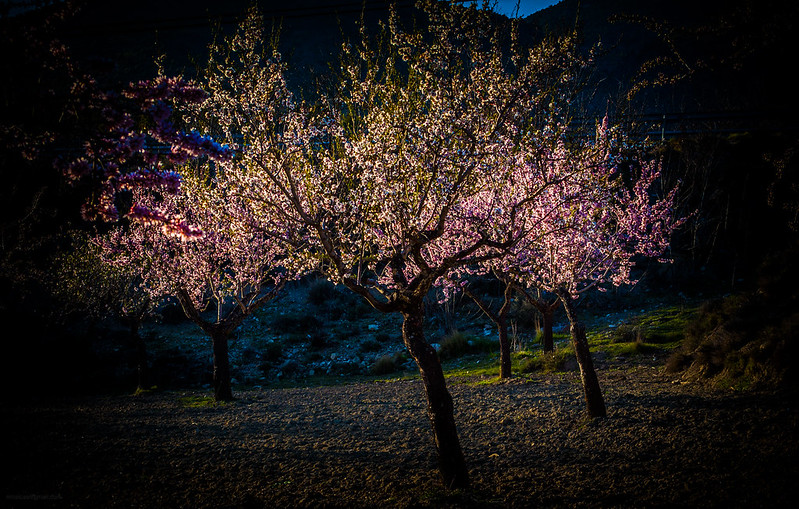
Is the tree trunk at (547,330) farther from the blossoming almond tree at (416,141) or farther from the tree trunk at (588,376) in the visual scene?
the blossoming almond tree at (416,141)

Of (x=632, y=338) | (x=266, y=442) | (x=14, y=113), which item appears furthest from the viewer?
(x=632, y=338)

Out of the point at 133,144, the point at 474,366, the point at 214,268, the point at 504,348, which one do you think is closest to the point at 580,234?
the point at 504,348

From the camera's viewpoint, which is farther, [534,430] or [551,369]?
[551,369]

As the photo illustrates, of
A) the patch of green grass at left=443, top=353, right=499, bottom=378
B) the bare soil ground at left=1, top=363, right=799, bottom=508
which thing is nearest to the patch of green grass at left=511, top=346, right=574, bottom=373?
the patch of green grass at left=443, top=353, right=499, bottom=378

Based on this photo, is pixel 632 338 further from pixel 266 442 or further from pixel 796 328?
pixel 266 442

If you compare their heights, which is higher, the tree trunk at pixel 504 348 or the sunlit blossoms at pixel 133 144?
the sunlit blossoms at pixel 133 144

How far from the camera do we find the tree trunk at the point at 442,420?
5332mm

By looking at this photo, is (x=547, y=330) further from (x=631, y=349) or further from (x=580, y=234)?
(x=580, y=234)

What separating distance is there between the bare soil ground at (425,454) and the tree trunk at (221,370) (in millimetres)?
2292

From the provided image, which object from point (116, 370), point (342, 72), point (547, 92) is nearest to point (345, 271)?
point (342, 72)

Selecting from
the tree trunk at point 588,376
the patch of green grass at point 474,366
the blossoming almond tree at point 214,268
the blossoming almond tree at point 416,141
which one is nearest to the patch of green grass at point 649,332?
the patch of green grass at point 474,366

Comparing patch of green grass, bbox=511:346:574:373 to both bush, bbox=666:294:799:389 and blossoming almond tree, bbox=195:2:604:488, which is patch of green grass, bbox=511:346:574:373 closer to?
bush, bbox=666:294:799:389

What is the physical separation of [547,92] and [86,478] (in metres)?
8.97

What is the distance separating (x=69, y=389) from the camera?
1759 centimetres
